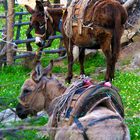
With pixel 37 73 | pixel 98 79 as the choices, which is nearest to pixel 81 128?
pixel 37 73

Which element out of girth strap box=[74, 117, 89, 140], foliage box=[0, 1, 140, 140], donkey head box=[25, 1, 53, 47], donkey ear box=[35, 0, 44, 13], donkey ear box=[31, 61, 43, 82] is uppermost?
girth strap box=[74, 117, 89, 140]

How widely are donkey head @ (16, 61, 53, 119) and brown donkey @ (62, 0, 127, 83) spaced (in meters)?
5.77

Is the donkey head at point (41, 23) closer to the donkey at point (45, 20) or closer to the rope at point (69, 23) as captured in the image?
the donkey at point (45, 20)

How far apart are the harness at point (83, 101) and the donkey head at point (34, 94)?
2.56ft

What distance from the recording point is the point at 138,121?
9484mm

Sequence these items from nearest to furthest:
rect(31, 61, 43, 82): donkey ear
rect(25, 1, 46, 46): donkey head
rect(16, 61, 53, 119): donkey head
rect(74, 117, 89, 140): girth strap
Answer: rect(74, 117, 89, 140): girth strap, rect(16, 61, 53, 119): donkey head, rect(31, 61, 43, 82): donkey ear, rect(25, 1, 46, 46): donkey head

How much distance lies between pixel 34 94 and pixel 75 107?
1283mm

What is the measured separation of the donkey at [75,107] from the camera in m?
5.91

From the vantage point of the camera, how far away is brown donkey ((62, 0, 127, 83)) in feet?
43.7

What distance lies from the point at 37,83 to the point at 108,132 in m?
1.94

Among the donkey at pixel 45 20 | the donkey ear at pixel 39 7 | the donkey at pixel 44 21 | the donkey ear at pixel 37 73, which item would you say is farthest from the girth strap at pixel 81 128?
the donkey ear at pixel 39 7

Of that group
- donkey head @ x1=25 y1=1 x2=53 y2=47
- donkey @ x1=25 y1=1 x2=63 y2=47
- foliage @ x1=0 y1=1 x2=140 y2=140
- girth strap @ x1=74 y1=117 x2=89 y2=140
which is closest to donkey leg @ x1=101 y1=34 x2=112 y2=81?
foliage @ x1=0 y1=1 x2=140 y2=140

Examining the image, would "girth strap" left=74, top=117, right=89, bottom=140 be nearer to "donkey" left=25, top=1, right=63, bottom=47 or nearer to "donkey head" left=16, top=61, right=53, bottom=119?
"donkey head" left=16, top=61, right=53, bottom=119

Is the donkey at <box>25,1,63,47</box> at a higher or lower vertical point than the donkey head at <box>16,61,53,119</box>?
lower
